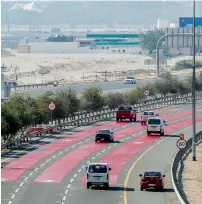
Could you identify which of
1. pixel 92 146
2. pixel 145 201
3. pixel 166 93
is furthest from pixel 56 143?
pixel 166 93

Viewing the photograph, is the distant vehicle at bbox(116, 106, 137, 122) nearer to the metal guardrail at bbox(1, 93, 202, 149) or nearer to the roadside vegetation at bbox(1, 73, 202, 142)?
the metal guardrail at bbox(1, 93, 202, 149)

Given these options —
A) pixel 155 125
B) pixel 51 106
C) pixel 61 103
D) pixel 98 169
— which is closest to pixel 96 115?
pixel 61 103

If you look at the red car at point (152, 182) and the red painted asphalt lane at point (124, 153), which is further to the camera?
the red painted asphalt lane at point (124, 153)

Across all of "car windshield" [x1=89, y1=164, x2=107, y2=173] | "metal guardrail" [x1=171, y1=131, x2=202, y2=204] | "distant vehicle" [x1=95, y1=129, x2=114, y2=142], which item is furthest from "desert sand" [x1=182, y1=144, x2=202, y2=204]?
"distant vehicle" [x1=95, y1=129, x2=114, y2=142]

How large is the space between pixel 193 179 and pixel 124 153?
13185mm

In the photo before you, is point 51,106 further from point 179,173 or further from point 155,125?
point 179,173

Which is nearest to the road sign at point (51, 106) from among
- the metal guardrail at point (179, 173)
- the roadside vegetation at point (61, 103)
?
the roadside vegetation at point (61, 103)

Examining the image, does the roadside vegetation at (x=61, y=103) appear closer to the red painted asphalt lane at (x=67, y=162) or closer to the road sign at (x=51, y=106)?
the road sign at (x=51, y=106)

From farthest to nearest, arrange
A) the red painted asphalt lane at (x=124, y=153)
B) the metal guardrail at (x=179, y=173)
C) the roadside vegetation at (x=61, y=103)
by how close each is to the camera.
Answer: the roadside vegetation at (x=61, y=103), the red painted asphalt lane at (x=124, y=153), the metal guardrail at (x=179, y=173)

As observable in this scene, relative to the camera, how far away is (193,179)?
60344 mm

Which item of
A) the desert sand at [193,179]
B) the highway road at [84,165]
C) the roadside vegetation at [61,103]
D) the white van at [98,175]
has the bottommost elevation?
the desert sand at [193,179]

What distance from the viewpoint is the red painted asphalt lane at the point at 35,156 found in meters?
60.3

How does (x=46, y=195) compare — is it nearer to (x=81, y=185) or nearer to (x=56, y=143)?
(x=81, y=185)

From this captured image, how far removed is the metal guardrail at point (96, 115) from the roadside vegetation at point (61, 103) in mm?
848
